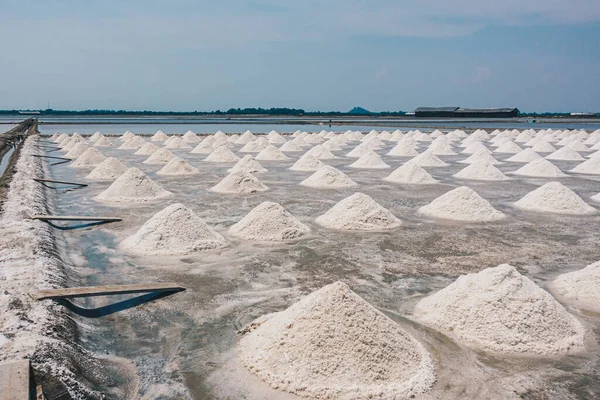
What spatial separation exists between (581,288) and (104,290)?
14.6 feet

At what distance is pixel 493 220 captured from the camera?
724cm

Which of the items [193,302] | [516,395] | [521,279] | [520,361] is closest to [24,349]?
[193,302]

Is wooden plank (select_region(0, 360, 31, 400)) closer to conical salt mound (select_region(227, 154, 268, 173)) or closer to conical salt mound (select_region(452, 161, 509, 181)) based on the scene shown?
conical salt mound (select_region(227, 154, 268, 173))

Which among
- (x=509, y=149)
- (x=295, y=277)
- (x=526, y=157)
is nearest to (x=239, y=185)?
(x=295, y=277)

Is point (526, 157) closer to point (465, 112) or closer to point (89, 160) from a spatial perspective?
point (89, 160)

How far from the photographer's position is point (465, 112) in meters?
62.6

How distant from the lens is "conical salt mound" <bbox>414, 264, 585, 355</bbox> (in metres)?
3.28

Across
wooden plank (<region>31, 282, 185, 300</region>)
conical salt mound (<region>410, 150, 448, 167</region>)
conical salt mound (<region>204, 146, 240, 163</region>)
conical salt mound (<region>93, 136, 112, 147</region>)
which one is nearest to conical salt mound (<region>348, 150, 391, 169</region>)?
conical salt mound (<region>410, 150, 448, 167</region>)

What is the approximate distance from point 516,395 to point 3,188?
32.7 ft

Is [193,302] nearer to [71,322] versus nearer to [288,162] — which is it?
[71,322]

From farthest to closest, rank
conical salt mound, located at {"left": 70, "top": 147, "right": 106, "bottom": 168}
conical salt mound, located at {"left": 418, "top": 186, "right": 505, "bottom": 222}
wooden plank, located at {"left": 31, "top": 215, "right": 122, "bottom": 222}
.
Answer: conical salt mound, located at {"left": 70, "top": 147, "right": 106, "bottom": 168} < conical salt mound, located at {"left": 418, "top": 186, "right": 505, "bottom": 222} < wooden plank, located at {"left": 31, "top": 215, "right": 122, "bottom": 222}

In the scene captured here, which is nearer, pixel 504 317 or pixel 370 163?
pixel 504 317

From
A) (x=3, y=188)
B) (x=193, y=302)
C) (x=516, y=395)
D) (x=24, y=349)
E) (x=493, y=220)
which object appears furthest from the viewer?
(x=3, y=188)

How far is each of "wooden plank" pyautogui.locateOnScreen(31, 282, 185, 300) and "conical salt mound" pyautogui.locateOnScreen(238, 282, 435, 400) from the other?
1339 millimetres
